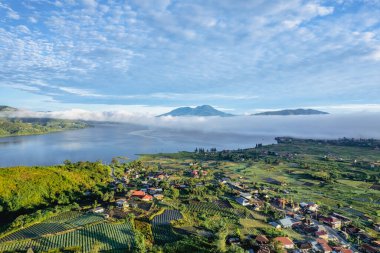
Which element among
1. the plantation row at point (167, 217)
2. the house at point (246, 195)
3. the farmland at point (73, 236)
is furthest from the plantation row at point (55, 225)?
the house at point (246, 195)

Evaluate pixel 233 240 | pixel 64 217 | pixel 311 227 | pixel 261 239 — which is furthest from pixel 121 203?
pixel 311 227

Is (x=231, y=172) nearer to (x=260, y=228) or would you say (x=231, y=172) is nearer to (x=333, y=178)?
(x=333, y=178)

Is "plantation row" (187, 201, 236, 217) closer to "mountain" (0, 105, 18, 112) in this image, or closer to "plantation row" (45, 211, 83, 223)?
"plantation row" (45, 211, 83, 223)

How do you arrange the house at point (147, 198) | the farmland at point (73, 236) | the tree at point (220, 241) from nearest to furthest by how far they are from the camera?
the tree at point (220, 241) < the farmland at point (73, 236) < the house at point (147, 198)

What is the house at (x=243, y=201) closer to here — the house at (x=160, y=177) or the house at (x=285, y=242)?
the house at (x=285, y=242)

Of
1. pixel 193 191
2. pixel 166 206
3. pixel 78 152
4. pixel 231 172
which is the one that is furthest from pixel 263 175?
pixel 78 152

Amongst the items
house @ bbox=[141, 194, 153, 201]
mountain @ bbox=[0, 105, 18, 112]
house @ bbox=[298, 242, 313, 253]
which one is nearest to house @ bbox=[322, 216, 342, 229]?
house @ bbox=[298, 242, 313, 253]

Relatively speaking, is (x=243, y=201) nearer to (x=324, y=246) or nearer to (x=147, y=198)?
(x=147, y=198)
